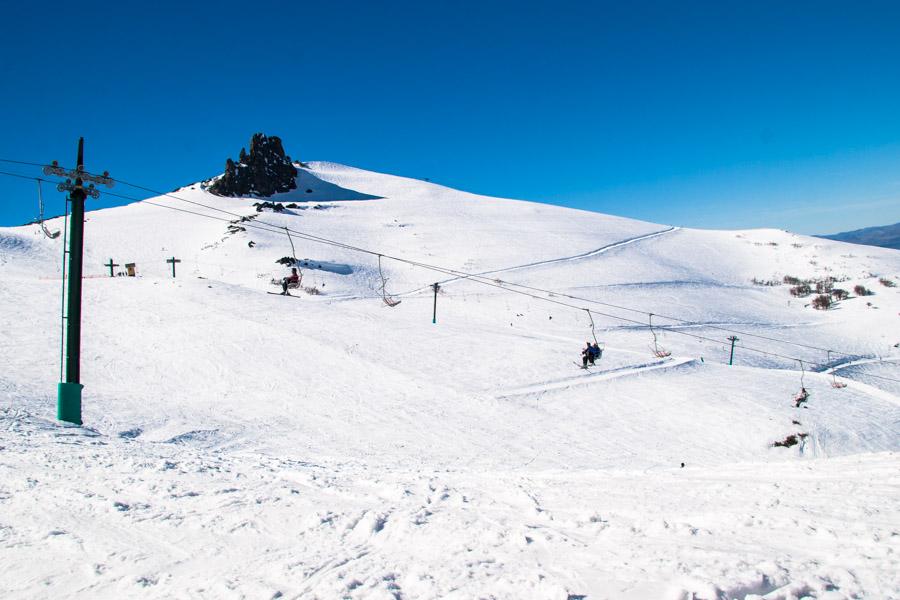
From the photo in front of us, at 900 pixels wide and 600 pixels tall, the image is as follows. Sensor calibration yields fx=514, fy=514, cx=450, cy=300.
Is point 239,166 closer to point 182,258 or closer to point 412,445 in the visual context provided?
point 182,258

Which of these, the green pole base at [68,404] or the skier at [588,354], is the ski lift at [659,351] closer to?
the skier at [588,354]

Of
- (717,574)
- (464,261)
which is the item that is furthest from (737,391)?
→ (464,261)

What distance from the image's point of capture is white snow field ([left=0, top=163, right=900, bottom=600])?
3.98 m

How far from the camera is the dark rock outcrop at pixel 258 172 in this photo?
7019 cm

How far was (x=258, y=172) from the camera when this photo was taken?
71625 millimetres

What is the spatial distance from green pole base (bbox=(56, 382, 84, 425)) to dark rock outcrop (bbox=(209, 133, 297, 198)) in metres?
64.6

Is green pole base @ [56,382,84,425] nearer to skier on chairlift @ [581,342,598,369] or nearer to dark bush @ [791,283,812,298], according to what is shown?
skier on chairlift @ [581,342,598,369]

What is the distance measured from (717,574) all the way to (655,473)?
13.5 ft

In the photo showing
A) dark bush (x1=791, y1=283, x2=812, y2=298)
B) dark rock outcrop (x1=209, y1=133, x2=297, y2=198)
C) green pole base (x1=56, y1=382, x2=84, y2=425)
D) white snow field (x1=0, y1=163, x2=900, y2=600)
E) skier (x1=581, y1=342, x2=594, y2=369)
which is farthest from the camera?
dark rock outcrop (x1=209, y1=133, x2=297, y2=198)

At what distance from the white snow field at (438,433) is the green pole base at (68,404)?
1153 millimetres

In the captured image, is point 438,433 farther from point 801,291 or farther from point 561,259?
point 801,291

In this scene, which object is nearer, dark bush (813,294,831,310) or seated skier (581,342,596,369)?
seated skier (581,342,596,369)

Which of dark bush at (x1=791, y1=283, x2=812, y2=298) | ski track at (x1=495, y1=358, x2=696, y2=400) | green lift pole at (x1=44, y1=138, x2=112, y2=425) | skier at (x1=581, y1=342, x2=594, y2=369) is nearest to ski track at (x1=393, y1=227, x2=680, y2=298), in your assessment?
dark bush at (x1=791, y1=283, x2=812, y2=298)

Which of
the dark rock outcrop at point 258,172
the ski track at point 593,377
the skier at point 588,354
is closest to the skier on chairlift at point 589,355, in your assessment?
the skier at point 588,354
